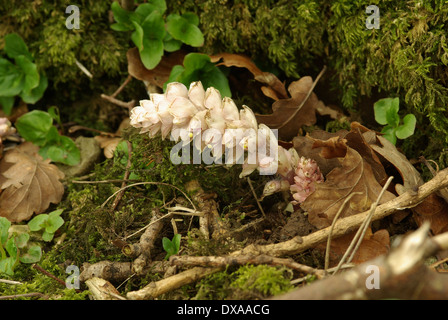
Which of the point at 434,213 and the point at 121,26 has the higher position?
the point at 121,26

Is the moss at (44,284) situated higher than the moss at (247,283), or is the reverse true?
the moss at (247,283)

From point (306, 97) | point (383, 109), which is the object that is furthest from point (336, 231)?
point (306, 97)

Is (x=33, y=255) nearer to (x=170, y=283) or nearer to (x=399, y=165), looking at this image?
(x=170, y=283)

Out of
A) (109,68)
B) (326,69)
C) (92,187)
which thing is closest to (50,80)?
(109,68)

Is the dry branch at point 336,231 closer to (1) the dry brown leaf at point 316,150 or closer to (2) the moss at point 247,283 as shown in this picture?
(2) the moss at point 247,283

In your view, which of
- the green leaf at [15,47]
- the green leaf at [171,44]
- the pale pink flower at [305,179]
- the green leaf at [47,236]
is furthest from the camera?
the green leaf at [15,47]

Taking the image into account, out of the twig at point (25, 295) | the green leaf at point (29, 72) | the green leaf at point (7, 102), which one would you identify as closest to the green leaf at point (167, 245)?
the twig at point (25, 295)

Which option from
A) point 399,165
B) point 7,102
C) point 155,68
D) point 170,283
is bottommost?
point 170,283
